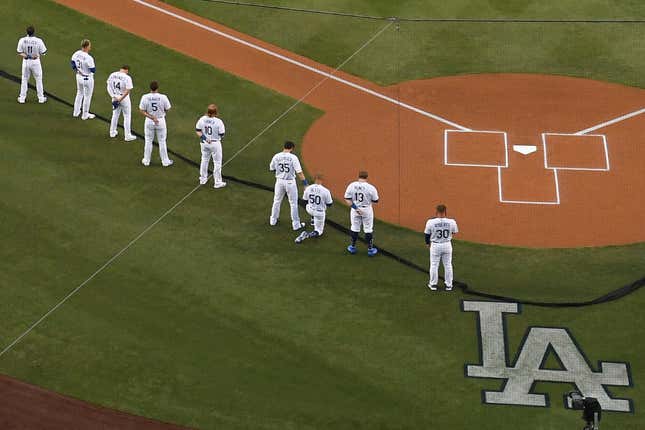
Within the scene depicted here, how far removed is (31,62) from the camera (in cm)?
2642

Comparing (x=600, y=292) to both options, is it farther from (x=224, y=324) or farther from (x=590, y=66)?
(x=590, y=66)

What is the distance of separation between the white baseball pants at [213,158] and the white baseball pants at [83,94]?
136 inches

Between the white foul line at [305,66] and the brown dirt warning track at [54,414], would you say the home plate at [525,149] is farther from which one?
the brown dirt warning track at [54,414]

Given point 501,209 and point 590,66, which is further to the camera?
point 590,66

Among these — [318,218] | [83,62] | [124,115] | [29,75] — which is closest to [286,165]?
[318,218]

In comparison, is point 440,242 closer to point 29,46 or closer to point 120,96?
point 120,96

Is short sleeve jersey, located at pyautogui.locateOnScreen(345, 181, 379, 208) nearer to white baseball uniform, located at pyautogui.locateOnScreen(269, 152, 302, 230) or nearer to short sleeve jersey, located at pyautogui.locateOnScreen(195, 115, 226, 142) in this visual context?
white baseball uniform, located at pyautogui.locateOnScreen(269, 152, 302, 230)

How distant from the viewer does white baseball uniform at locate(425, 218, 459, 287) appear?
67.2 feet

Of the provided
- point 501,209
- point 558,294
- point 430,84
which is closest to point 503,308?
point 558,294

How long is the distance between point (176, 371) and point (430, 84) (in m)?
11.5

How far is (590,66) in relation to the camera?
94.4 feet

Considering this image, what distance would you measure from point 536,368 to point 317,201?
5225 mm

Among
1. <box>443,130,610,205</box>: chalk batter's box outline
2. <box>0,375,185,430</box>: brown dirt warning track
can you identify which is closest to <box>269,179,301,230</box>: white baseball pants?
<box>443,130,610,205</box>: chalk batter's box outline

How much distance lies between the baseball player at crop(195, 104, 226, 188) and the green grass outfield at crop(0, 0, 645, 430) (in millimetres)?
398
